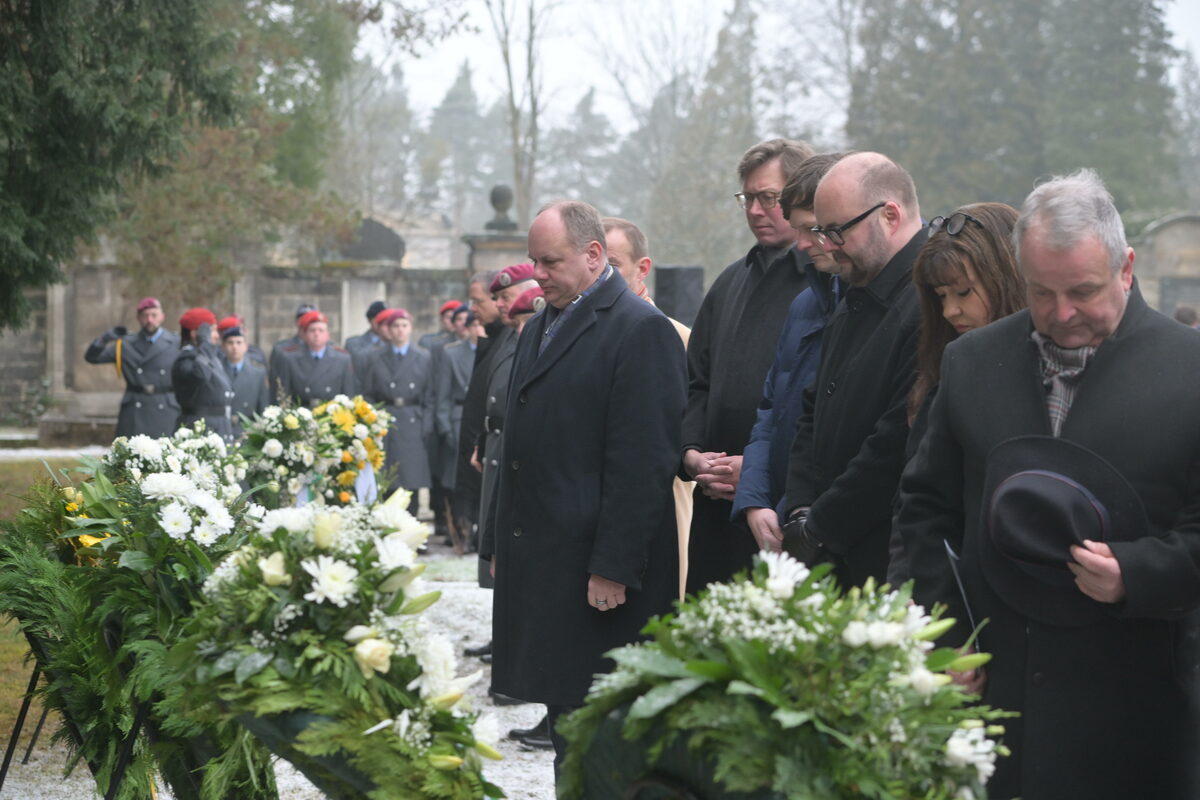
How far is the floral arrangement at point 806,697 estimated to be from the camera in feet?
6.97

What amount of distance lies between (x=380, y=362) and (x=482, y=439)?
6720 millimetres

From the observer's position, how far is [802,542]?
12.9 ft

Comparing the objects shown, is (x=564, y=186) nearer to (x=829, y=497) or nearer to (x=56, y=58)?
(x=56, y=58)

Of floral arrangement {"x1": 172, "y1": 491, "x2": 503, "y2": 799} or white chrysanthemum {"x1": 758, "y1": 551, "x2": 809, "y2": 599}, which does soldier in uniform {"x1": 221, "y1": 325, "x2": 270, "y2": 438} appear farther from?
white chrysanthemum {"x1": 758, "y1": 551, "x2": 809, "y2": 599}

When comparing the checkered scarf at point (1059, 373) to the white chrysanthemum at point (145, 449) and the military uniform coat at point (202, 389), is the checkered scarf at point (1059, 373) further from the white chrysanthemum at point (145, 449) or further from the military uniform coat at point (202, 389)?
the military uniform coat at point (202, 389)

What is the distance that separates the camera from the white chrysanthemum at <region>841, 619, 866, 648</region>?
2.19 meters

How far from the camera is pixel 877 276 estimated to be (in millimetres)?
3936

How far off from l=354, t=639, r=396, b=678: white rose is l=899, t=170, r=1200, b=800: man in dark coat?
1.25 m

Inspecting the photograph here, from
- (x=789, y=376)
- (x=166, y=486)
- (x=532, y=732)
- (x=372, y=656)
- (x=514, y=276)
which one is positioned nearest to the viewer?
(x=372, y=656)

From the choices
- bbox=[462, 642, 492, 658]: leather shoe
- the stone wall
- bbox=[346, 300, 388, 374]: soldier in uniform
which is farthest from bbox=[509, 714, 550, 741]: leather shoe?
the stone wall

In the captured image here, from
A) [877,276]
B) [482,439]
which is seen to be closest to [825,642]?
[877,276]

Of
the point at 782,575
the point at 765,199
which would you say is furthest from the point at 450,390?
the point at 782,575

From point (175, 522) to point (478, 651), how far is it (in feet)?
14.0

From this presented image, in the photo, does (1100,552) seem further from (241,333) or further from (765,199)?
(241,333)
